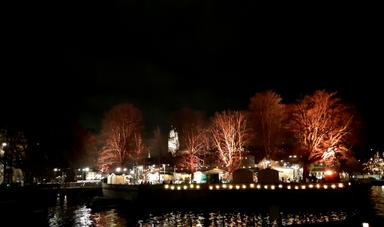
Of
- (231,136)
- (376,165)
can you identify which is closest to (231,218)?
(231,136)

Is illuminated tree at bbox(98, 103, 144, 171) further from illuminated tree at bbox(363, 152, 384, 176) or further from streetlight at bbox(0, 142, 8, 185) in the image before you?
illuminated tree at bbox(363, 152, 384, 176)

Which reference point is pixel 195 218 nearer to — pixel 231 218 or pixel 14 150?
pixel 231 218

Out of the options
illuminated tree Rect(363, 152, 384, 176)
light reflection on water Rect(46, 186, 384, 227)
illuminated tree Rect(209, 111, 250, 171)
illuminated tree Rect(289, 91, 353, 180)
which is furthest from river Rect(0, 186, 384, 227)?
illuminated tree Rect(363, 152, 384, 176)

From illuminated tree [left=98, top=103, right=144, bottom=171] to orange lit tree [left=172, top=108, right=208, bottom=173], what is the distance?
1022 centimetres

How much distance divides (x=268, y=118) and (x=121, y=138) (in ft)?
103

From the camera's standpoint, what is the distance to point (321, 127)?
6084 cm

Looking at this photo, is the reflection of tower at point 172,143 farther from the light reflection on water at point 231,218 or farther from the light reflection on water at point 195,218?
the light reflection on water at point 231,218

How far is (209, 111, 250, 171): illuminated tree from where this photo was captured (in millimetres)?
64688

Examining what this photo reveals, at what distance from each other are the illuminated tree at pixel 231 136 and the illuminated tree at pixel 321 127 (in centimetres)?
950

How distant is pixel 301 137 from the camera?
205 ft

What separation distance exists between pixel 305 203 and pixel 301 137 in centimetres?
1615

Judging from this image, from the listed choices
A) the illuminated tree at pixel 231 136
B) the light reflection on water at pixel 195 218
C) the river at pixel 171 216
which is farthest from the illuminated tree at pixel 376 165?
the light reflection on water at pixel 195 218

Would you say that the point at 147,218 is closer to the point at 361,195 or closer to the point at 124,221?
the point at 124,221

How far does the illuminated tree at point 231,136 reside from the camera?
64688 millimetres
